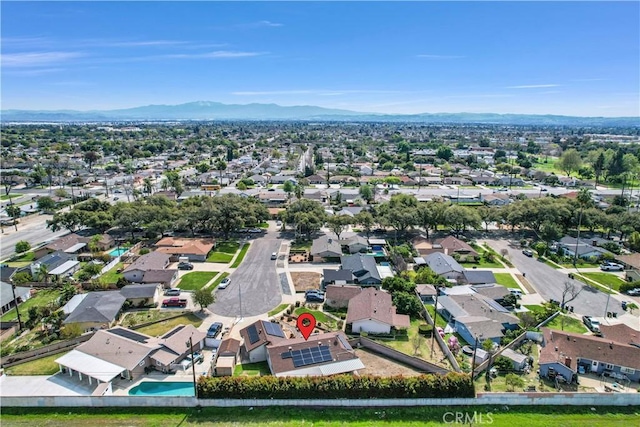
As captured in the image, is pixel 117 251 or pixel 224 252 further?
pixel 224 252

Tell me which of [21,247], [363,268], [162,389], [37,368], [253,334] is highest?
[363,268]

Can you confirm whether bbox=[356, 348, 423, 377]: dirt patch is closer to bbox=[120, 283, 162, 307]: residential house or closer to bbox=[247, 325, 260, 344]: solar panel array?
bbox=[247, 325, 260, 344]: solar panel array

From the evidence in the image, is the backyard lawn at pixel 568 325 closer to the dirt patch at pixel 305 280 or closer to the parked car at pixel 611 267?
the parked car at pixel 611 267

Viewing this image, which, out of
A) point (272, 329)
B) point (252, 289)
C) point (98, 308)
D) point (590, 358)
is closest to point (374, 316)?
point (272, 329)

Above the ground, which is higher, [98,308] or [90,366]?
[98,308]

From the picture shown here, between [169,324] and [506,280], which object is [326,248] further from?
→ [169,324]

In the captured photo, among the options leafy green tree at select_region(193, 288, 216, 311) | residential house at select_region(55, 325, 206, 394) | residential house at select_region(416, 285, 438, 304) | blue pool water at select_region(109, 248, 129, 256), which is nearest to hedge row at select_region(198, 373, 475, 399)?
residential house at select_region(55, 325, 206, 394)

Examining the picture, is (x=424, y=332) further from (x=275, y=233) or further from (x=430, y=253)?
(x=275, y=233)
